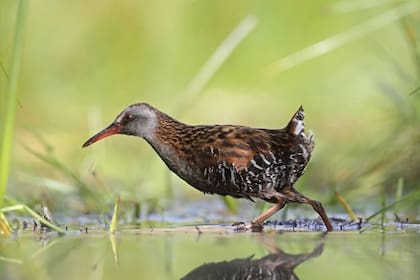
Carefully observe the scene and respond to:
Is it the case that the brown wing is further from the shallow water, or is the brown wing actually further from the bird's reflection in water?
the bird's reflection in water

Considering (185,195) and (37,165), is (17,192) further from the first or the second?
(37,165)

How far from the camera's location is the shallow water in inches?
144

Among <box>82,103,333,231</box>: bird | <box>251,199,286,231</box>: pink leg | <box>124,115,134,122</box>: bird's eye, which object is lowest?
<box>251,199,286,231</box>: pink leg

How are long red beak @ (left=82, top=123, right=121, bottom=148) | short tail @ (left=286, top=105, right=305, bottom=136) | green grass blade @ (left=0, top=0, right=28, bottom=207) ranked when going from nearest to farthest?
green grass blade @ (left=0, top=0, right=28, bottom=207) < short tail @ (left=286, top=105, right=305, bottom=136) < long red beak @ (left=82, top=123, right=121, bottom=148)

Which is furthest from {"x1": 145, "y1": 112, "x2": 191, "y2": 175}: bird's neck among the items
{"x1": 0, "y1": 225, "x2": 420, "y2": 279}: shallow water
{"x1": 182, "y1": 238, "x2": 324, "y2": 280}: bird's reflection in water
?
{"x1": 182, "y1": 238, "x2": 324, "y2": 280}: bird's reflection in water

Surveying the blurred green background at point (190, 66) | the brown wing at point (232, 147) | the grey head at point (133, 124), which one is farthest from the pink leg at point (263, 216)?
the blurred green background at point (190, 66)

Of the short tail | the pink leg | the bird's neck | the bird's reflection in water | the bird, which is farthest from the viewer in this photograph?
the bird's neck

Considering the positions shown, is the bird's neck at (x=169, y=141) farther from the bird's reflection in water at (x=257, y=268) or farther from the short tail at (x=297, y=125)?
the bird's reflection in water at (x=257, y=268)

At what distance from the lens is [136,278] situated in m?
3.57

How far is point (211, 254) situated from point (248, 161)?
1435 millimetres

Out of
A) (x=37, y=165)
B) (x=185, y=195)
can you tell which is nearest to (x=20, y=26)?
(x=185, y=195)

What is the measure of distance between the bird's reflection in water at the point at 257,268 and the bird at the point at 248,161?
54.4 inches

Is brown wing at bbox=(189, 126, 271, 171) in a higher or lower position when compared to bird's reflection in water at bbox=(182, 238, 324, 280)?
higher

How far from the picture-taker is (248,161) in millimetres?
5574
